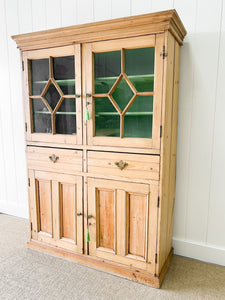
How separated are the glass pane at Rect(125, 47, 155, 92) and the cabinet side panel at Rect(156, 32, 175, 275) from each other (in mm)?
106

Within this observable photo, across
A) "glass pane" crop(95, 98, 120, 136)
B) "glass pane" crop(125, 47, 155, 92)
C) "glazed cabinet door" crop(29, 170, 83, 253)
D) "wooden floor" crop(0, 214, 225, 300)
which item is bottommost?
"wooden floor" crop(0, 214, 225, 300)

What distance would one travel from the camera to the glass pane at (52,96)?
1887mm

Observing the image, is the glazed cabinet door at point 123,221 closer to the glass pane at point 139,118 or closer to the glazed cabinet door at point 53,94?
the glass pane at point 139,118

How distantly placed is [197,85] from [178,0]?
2.24 feet

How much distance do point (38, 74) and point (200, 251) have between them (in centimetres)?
205

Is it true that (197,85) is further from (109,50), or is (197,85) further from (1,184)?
(1,184)

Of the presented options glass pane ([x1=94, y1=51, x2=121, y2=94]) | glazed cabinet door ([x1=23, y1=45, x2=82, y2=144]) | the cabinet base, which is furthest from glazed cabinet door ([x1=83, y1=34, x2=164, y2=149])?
the cabinet base

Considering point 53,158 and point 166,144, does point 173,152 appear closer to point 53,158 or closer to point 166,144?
point 166,144

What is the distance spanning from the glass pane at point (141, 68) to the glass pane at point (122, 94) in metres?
0.06

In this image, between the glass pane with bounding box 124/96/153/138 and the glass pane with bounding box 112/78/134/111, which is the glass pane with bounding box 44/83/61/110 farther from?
the glass pane with bounding box 124/96/153/138

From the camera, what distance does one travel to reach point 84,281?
5.79 feet

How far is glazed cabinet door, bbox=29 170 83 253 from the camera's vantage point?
1922mm

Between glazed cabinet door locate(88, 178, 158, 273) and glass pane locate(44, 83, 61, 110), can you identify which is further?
glass pane locate(44, 83, 61, 110)

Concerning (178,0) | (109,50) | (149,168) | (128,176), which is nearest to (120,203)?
(128,176)
